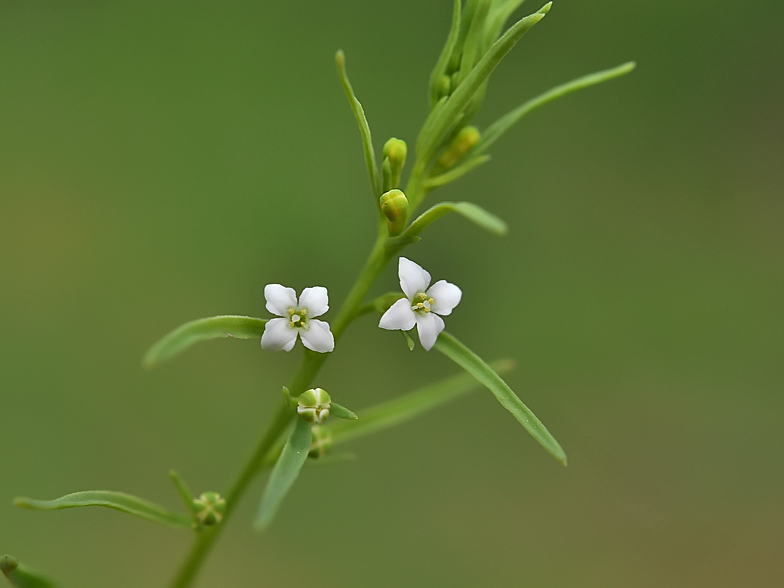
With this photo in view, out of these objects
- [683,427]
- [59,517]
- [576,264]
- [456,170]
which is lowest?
[59,517]

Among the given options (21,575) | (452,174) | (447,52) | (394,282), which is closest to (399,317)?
(452,174)

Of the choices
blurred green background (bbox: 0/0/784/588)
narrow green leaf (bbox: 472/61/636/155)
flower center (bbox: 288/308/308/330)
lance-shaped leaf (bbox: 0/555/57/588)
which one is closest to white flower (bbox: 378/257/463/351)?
flower center (bbox: 288/308/308/330)

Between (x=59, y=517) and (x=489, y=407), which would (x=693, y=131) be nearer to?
(x=489, y=407)

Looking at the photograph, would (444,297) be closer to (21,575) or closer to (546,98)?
(546,98)

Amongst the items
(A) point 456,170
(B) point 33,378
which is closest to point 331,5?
(B) point 33,378

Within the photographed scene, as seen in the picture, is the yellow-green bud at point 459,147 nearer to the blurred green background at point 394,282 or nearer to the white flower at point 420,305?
the white flower at point 420,305
